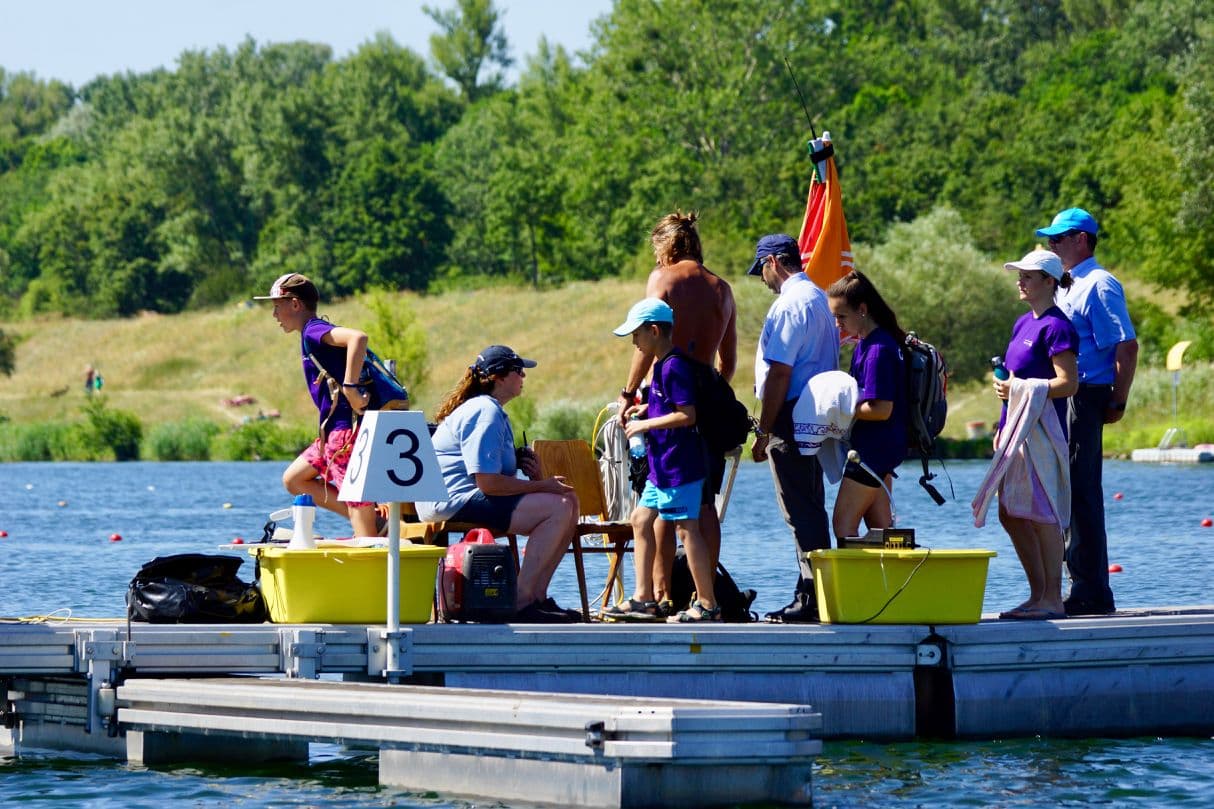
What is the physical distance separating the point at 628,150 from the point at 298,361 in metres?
18.2

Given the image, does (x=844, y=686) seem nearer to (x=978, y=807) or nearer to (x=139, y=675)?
(x=978, y=807)

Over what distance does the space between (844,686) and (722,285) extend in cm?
190

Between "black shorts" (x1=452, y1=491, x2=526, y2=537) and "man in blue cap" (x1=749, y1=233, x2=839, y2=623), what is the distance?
1103 mm

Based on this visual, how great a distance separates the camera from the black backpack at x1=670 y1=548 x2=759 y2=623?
8.47 meters

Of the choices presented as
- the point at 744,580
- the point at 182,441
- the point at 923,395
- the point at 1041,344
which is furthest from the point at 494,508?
the point at 182,441

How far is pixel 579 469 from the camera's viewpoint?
9.30 metres

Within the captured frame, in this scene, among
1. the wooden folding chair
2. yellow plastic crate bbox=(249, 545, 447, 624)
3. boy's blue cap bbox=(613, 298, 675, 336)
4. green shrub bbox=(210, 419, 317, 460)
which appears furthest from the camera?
green shrub bbox=(210, 419, 317, 460)

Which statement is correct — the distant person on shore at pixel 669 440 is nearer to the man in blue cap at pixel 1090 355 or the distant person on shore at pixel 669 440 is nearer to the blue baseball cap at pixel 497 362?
the blue baseball cap at pixel 497 362

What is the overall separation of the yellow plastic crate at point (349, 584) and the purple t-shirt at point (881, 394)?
73.4 inches

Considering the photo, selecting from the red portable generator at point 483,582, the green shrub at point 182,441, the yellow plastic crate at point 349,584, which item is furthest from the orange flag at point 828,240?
the green shrub at point 182,441

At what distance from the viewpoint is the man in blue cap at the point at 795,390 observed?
8281 millimetres

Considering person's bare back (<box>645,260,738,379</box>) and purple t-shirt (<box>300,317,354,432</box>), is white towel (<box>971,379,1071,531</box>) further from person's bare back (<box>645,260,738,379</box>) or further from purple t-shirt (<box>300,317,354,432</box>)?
purple t-shirt (<box>300,317,354,432</box>)

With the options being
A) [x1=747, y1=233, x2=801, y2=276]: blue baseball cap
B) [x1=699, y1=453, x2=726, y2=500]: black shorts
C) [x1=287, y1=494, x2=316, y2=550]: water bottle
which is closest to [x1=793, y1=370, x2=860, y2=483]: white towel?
[x1=699, y1=453, x2=726, y2=500]: black shorts

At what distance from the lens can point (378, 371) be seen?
855cm
